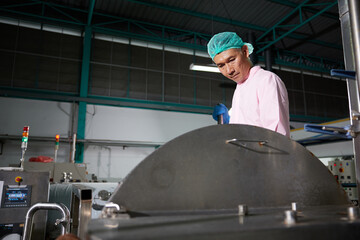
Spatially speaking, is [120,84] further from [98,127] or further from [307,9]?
[307,9]

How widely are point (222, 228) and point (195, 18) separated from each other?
7.32 metres

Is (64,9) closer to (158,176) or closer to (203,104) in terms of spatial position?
(203,104)

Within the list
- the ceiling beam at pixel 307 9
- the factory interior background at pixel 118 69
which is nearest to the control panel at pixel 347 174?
the factory interior background at pixel 118 69

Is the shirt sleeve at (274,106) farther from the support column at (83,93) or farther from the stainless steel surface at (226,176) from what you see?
the support column at (83,93)

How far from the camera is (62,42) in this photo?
21.8 feet

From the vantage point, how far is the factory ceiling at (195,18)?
6504 millimetres

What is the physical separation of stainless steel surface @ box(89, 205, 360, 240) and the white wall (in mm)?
6395

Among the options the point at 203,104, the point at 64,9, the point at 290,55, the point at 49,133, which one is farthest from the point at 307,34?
the point at 49,133

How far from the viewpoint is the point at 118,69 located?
271 inches

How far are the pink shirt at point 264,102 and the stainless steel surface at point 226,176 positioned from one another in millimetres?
339

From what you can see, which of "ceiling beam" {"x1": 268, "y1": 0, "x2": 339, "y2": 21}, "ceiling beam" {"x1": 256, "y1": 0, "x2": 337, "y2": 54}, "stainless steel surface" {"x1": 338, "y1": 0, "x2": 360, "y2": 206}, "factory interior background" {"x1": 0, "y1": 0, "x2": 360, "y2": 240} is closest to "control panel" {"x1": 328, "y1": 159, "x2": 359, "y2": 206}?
"factory interior background" {"x1": 0, "y1": 0, "x2": 360, "y2": 240}

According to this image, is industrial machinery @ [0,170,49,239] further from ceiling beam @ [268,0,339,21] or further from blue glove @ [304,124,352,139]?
ceiling beam @ [268,0,339,21]

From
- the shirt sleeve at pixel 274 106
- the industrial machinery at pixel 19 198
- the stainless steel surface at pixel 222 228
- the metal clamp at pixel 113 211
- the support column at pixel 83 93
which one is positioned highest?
the support column at pixel 83 93

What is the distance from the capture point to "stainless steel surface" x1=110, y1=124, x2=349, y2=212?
1.81ft
